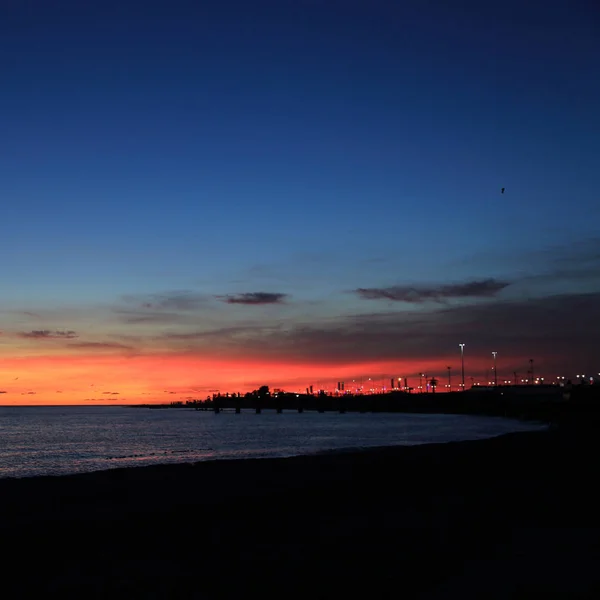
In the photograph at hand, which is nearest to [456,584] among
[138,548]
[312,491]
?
[138,548]

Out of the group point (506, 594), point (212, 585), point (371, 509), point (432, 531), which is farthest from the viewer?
point (371, 509)

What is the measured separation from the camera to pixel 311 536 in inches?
531

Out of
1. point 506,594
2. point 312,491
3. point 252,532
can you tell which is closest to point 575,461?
point 312,491

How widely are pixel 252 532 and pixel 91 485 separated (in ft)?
42.1

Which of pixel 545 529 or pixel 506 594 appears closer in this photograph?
pixel 506 594

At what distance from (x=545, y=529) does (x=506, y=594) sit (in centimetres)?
538

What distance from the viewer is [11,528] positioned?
50.2ft

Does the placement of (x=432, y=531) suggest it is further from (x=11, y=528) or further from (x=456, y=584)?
(x=11, y=528)

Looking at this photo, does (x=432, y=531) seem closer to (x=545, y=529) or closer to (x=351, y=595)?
(x=545, y=529)

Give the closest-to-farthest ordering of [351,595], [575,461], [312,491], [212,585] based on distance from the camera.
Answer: [351,595]
[212,585]
[312,491]
[575,461]

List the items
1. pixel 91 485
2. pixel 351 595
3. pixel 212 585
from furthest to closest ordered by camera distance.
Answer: pixel 91 485 → pixel 212 585 → pixel 351 595

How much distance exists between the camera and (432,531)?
13664 millimetres

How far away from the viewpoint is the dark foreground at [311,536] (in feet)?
32.5

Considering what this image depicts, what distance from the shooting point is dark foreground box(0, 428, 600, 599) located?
990cm
